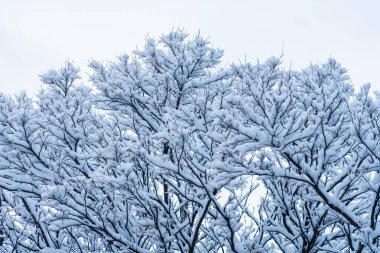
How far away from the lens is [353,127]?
3779 mm

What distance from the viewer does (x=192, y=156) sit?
563 centimetres

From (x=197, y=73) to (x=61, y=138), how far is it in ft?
8.77

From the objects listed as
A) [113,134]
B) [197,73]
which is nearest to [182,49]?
[197,73]

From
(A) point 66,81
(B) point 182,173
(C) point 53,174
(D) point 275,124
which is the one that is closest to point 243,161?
(D) point 275,124

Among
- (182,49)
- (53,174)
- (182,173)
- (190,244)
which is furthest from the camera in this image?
(182,49)

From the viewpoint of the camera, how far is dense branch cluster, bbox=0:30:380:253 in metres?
3.88

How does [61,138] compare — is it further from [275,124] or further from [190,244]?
[275,124]

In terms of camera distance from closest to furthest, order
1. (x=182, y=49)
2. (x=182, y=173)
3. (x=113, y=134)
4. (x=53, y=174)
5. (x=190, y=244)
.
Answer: (x=182, y=173) < (x=190, y=244) < (x=53, y=174) < (x=113, y=134) < (x=182, y=49)

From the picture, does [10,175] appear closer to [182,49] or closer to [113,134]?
[113,134]

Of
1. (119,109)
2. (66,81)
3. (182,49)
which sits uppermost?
(182,49)

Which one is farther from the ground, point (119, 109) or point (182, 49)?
point (182, 49)

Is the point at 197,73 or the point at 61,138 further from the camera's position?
the point at 197,73

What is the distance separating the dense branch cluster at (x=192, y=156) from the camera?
12.7 feet

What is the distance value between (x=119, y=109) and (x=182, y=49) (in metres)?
1.64
